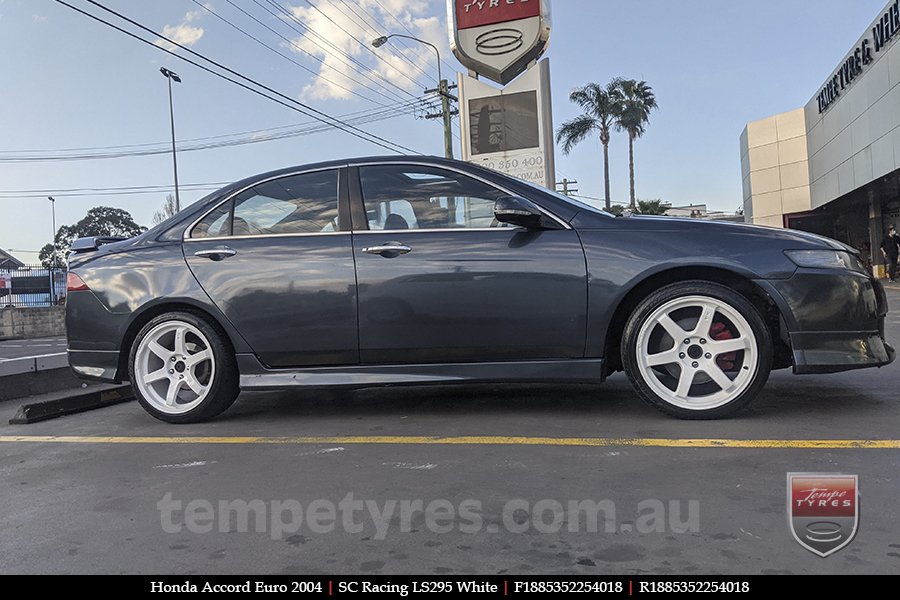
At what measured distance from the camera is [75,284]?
14.3 feet

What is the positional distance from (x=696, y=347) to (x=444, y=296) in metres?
1.35

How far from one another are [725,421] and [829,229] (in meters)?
36.4

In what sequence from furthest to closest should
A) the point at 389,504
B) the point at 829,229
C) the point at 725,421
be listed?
1. the point at 829,229
2. the point at 725,421
3. the point at 389,504

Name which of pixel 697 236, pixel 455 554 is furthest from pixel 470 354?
pixel 455 554

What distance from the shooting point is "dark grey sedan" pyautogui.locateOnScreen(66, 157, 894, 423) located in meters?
3.65

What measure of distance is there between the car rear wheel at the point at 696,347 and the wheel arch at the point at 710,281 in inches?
3.0

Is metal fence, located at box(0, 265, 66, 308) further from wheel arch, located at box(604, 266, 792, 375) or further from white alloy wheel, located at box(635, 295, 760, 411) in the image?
white alloy wheel, located at box(635, 295, 760, 411)

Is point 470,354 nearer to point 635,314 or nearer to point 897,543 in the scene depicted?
point 635,314

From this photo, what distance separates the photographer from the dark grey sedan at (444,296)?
3648mm

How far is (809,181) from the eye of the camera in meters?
32.6

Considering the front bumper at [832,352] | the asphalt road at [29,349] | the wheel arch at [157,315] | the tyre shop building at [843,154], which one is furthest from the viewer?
the tyre shop building at [843,154]

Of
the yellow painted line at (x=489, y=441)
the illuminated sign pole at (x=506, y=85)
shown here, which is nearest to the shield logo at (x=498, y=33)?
the illuminated sign pole at (x=506, y=85)

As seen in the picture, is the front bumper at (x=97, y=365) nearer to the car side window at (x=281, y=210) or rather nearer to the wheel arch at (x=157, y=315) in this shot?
the wheel arch at (x=157, y=315)

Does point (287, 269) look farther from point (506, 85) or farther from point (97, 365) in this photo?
point (506, 85)
